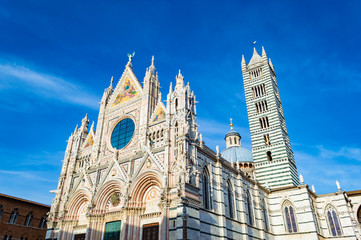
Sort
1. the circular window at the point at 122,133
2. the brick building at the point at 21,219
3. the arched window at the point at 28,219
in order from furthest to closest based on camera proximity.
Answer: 1. the arched window at the point at 28,219
2. the brick building at the point at 21,219
3. the circular window at the point at 122,133

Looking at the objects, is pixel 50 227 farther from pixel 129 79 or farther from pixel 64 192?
pixel 129 79

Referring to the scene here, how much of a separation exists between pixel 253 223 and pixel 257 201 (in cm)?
252

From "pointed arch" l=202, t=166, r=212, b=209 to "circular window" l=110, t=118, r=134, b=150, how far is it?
8.30 m

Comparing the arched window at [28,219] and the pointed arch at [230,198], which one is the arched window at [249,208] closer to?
the pointed arch at [230,198]

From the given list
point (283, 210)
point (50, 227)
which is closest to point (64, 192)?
point (50, 227)

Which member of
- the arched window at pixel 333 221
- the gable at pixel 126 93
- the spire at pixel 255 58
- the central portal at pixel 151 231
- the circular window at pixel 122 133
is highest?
the spire at pixel 255 58

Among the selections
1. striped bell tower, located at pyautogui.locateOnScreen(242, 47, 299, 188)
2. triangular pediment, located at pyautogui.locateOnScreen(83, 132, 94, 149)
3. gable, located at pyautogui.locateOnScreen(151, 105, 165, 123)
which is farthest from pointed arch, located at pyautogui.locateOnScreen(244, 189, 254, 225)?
triangular pediment, located at pyautogui.locateOnScreen(83, 132, 94, 149)

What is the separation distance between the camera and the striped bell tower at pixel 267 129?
3400 cm

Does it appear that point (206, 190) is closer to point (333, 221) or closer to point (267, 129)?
point (333, 221)

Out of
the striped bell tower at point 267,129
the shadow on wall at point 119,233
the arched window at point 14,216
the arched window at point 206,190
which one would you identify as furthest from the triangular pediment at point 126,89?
the striped bell tower at point 267,129

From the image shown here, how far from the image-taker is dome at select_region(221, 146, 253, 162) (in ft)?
Result: 138

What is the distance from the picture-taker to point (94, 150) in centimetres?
2695

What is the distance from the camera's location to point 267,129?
37.0 m

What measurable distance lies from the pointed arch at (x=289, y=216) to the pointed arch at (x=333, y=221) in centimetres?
505
